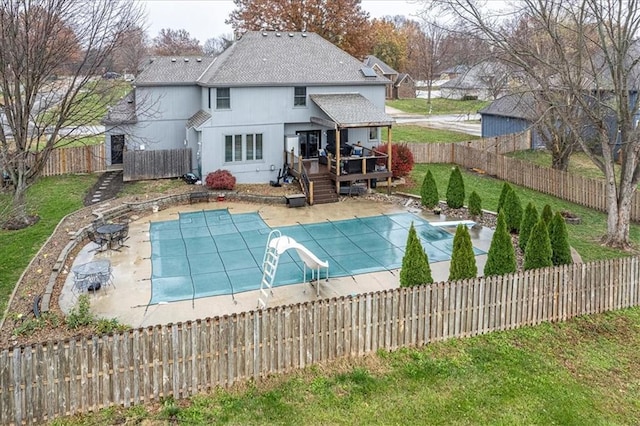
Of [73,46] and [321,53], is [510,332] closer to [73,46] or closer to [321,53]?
[73,46]

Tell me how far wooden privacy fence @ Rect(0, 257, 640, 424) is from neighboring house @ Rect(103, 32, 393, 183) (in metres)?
13.3

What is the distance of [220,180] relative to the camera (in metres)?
23.0

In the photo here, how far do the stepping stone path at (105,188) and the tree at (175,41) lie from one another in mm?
60578

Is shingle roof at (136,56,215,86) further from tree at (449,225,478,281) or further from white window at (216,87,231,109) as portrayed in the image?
tree at (449,225,478,281)

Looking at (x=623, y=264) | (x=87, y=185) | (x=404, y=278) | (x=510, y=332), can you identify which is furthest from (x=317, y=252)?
(x=87, y=185)

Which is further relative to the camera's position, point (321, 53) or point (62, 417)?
point (321, 53)

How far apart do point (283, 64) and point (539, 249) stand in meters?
17.4

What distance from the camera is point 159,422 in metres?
7.75

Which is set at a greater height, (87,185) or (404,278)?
(87,185)

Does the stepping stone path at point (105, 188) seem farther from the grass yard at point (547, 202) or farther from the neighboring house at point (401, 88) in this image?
the neighboring house at point (401, 88)

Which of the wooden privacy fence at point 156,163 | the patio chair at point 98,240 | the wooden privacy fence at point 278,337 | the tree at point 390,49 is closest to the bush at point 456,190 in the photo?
the wooden privacy fence at point 278,337

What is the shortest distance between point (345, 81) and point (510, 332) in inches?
692

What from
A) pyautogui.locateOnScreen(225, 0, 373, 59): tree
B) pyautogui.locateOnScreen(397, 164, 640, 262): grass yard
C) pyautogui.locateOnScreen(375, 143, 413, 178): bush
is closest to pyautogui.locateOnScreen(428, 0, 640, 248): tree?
pyautogui.locateOnScreen(397, 164, 640, 262): grass yard

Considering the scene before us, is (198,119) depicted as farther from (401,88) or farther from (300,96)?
(401,88)
